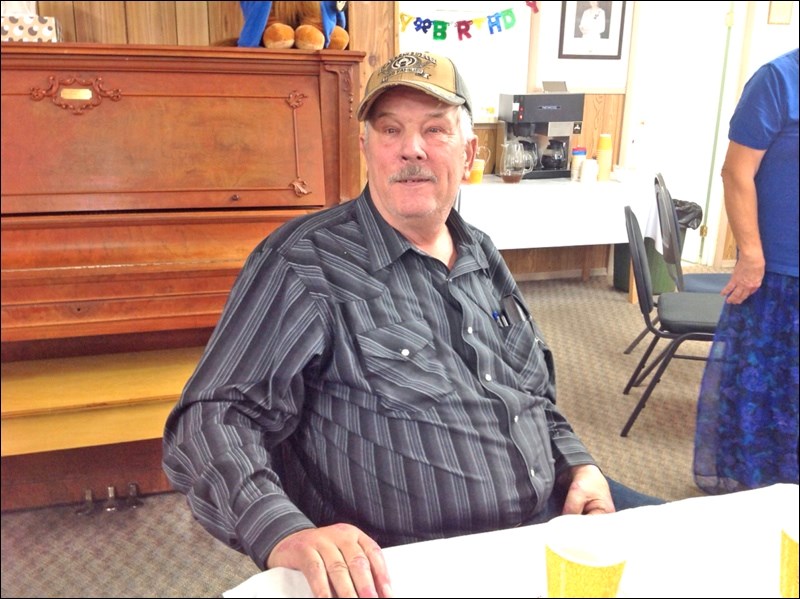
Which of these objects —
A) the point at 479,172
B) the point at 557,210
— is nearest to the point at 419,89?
the point at 479,172

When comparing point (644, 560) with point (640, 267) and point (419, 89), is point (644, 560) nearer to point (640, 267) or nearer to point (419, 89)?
point (419, 89)

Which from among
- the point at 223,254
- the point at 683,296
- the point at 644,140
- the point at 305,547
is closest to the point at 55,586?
the point at 223,254

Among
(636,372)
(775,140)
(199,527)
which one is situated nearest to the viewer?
(775,140)

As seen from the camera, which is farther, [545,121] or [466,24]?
[466,24]

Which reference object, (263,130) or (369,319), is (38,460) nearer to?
(263,130)

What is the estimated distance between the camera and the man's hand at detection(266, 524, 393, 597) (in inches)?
22.7

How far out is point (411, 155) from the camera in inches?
35.7

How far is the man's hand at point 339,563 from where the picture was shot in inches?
22.7

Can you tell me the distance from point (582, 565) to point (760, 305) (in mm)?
650

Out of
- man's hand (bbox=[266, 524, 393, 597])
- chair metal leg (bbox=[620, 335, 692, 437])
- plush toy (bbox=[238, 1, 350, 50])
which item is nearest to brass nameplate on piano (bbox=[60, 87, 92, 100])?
plush toy (bbox=[238, 1, 350, 50])

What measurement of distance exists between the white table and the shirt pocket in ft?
0.74

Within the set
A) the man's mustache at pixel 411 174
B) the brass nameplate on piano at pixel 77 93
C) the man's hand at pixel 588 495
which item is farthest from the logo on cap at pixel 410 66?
the brass nameplate on piano at pixel 77 93

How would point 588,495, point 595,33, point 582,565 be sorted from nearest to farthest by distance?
1. point 582,565
2. point 588,495
3. point 595,33

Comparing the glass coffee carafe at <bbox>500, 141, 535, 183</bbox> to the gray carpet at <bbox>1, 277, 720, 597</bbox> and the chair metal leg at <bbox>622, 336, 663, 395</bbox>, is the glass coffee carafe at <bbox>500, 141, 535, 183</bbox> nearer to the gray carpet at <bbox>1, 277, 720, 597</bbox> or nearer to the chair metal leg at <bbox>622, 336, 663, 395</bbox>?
the gray carpet at <bbox>1, 277, 720, 597</bbox>
